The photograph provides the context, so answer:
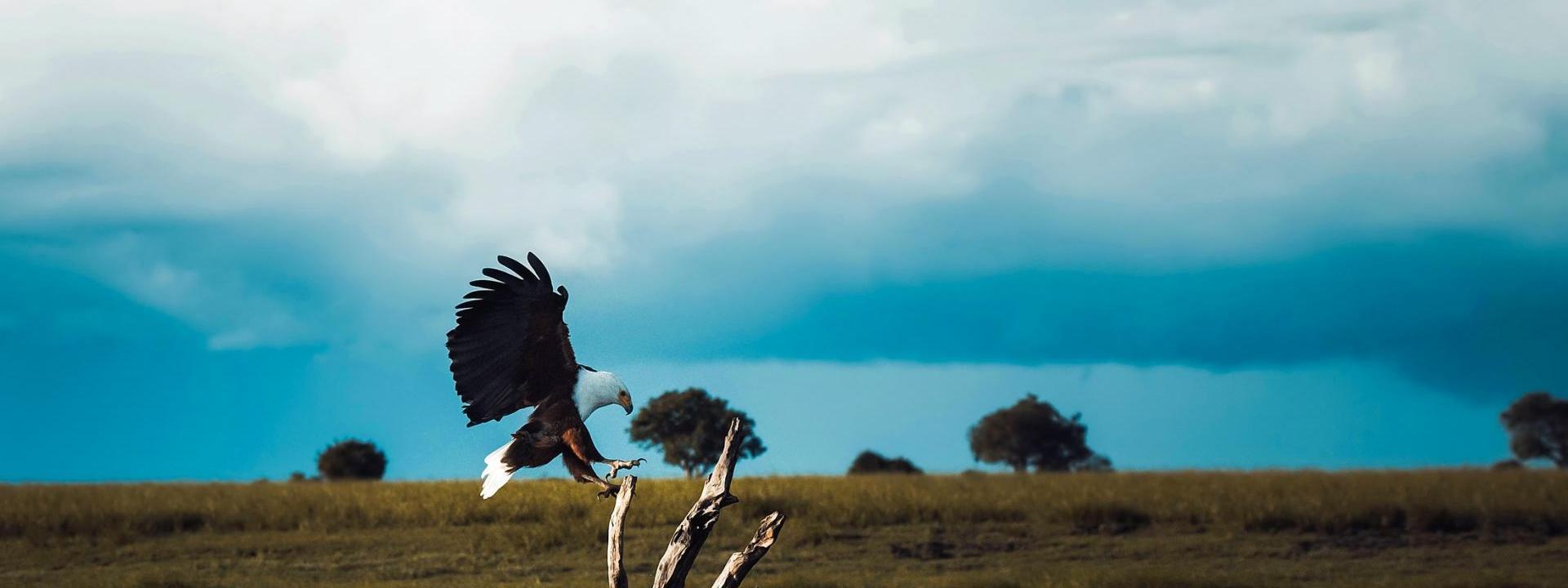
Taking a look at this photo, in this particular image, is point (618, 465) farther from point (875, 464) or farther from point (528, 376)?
point (875, 464)

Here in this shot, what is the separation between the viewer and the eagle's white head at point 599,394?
20.4 ft

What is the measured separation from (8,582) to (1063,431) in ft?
123

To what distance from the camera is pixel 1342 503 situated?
64.7 feet

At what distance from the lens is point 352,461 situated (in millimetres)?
40156

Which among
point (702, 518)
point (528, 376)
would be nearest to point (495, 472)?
point (528, 376)

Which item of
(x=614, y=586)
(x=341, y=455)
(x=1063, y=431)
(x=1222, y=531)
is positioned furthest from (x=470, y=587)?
(x=1063, y=431)

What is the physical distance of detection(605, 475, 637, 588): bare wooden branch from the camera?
665cm

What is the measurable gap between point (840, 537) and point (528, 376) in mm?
11916

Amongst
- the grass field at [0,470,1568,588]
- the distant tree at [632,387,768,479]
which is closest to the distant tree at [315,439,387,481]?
the distant tree at [632,387,768,479]

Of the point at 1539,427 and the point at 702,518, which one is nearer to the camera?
the point at 702,518

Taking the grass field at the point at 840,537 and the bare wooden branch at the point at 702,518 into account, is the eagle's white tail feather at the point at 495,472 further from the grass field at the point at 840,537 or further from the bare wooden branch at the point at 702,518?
the grass field at the point at 840,537

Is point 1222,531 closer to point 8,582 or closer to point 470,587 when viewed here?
point 470,587

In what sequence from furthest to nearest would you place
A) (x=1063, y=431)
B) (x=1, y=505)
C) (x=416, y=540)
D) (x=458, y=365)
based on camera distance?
(x=1063, y=431)
(x=1, y=505)
(x=416, y=540)
(x=458, y=365)

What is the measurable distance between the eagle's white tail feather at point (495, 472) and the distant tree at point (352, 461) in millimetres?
35318
